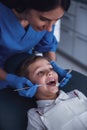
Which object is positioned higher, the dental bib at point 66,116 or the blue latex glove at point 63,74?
the blue latex glove at point 63,74

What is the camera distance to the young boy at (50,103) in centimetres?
140

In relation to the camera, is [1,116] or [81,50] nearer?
[1,116]

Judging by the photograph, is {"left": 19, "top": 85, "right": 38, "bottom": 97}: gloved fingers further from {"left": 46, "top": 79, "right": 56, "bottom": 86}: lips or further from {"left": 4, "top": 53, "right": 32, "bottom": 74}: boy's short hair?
{"left": 4, "top": 53, "right": 32, "bottom": 74}: boy's short hair

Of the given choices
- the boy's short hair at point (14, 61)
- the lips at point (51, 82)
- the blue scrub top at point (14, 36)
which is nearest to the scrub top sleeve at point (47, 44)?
the blue scrub top at point (14, 36)

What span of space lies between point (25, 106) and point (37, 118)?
0.15 metres

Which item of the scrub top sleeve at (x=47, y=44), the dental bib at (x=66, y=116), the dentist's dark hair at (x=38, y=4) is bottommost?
the dental bib at (x=66, y=116)

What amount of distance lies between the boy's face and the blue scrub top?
0.17 metres

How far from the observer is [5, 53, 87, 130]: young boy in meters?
1.40

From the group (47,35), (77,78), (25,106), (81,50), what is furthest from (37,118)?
(81,50)

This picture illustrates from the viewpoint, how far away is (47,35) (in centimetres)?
173

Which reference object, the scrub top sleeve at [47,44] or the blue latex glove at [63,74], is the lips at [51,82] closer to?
the blue latex glove at [63,74]

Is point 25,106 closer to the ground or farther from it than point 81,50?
farther from it

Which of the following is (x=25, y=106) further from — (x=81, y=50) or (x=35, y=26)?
(x=81, y=50)

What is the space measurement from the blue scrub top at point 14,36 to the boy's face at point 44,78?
0.17 metres
